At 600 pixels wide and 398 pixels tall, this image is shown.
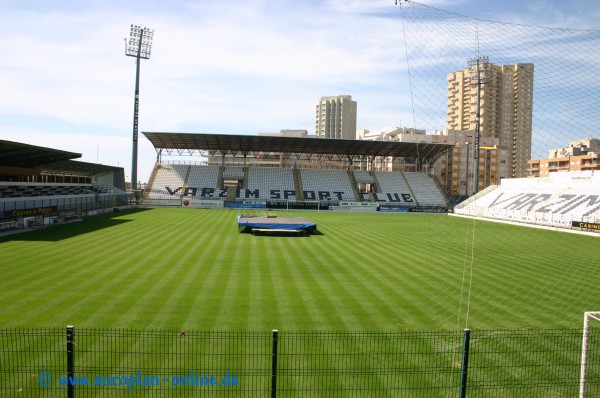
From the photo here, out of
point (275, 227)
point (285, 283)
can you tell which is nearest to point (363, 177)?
point (275, 227)

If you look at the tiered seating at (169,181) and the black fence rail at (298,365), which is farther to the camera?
the tiered seating at (169,181)

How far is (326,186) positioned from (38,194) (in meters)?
44.1

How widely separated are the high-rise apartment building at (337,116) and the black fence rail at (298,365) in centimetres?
16781

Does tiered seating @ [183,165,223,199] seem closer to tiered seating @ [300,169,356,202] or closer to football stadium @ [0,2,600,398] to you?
tiered seating @ [300,169,356,202]

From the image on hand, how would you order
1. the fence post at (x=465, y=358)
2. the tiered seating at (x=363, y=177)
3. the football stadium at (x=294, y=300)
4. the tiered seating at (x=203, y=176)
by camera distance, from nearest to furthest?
1. the fence post at (x=465, y=358)
2. the football stadium at (x=294, y=300)
3. the tiered seating at (x=203, y=176)
4. the tiered seating at (x=363, y=177)

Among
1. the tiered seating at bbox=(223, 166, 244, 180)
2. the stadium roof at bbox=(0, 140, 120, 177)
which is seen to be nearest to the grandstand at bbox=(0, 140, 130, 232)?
the stadium roof at bbox=(0, 140, 120, 177)

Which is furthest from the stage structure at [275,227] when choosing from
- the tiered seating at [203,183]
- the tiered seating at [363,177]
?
the tiered seating at [363,177]

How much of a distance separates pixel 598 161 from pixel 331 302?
9997cm

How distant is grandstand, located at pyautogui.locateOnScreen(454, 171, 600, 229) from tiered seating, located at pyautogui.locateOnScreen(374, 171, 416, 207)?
11.1 m

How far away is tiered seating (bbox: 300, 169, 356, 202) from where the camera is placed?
69438 millimetres

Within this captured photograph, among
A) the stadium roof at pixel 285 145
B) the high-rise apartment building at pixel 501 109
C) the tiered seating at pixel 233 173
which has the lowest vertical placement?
the tiered seating at pixel 233 173

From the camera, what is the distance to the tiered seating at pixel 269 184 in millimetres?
67812

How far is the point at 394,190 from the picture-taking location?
239ft

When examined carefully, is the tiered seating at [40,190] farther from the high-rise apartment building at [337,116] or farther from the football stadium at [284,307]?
the high-rise apartment building at [337,116]
